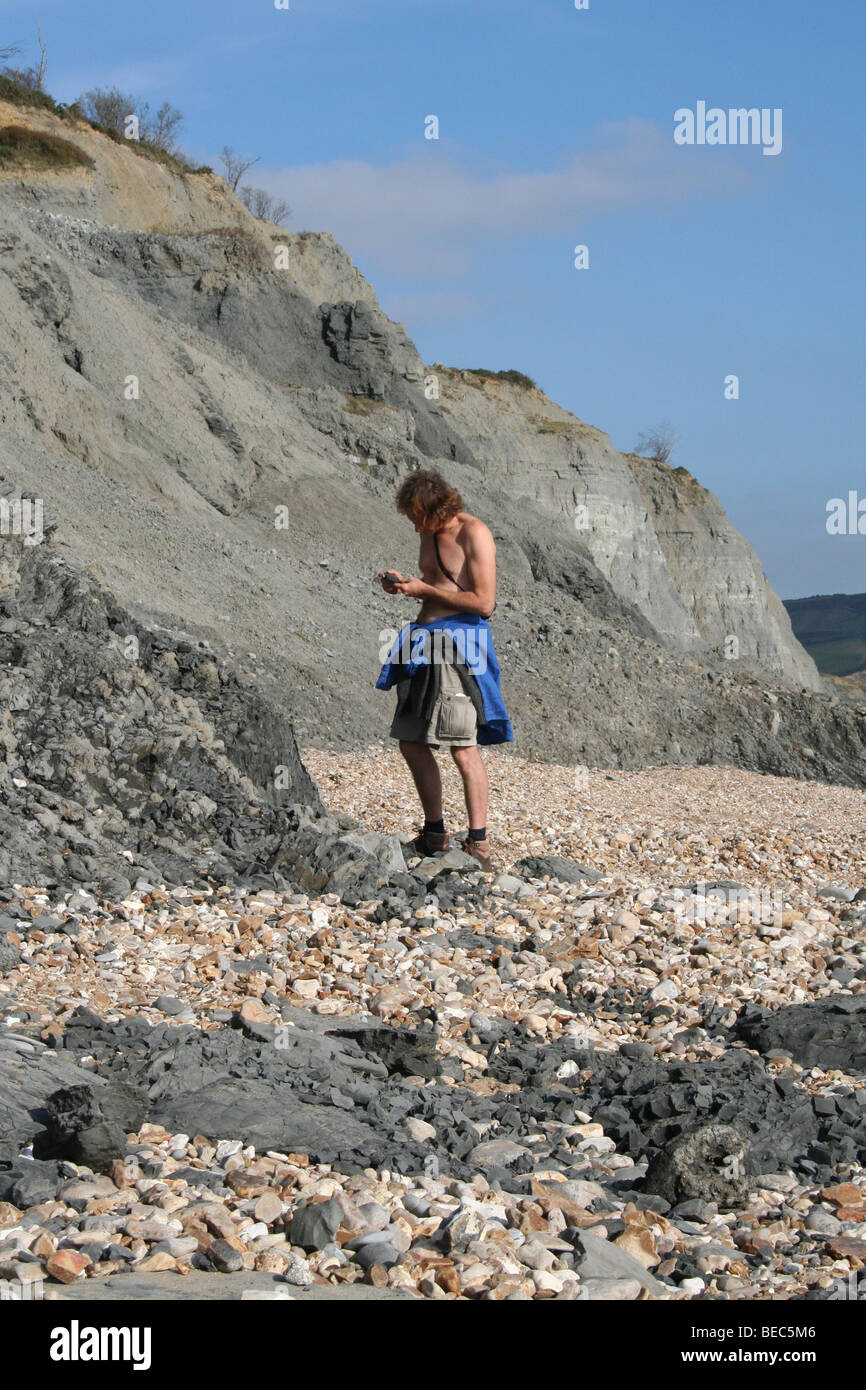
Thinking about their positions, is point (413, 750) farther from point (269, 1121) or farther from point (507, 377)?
point (507, 377)

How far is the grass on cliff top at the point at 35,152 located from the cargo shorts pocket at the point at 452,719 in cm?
2434

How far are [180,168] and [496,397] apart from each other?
9611 mm

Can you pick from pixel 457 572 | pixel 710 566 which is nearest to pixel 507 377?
pixel 710 566

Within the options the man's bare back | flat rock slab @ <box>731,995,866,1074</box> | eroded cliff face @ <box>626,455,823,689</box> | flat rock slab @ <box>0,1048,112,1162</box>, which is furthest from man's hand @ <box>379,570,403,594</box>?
eroded cliff face @ <box>626,455,823,689</box>

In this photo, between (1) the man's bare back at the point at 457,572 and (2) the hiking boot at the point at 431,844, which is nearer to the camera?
(1) the man's bare back at the point at 457,572

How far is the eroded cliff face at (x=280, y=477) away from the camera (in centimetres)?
1446

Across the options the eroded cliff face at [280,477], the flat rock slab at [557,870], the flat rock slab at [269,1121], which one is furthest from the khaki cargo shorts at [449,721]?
the eroded cliff face at [280,477]

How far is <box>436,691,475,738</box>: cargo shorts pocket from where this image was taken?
19.7ft

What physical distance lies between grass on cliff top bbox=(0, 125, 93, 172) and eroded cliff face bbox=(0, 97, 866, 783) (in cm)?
45

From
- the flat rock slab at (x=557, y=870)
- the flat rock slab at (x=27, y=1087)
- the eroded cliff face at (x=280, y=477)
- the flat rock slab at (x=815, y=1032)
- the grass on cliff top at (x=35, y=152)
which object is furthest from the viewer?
the grass on cliff top at (x=35, y=152)

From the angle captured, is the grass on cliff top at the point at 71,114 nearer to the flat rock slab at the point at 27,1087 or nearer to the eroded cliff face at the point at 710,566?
the eroded cliff face at the point at 710,566

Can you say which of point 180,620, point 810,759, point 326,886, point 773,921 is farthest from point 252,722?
point 810,759

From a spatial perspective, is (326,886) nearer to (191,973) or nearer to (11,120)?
(191,973)

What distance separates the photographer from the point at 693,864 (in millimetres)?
7254
